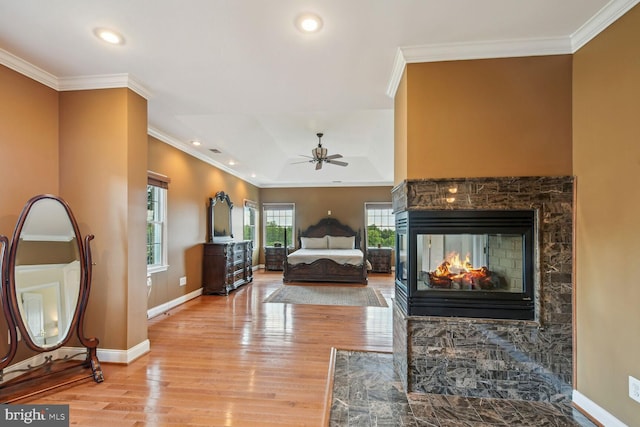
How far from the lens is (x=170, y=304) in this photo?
4.54 m

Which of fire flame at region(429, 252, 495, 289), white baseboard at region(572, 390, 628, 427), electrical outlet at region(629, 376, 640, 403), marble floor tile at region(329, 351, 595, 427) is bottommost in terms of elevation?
marble floor tile at region(329, 351, 595, 427)

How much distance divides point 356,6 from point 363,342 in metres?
3.15

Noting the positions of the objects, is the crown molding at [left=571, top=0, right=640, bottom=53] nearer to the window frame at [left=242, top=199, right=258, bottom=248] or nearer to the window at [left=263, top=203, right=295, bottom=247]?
the window frame at [left=242, top=199, right=258, bottom=248]

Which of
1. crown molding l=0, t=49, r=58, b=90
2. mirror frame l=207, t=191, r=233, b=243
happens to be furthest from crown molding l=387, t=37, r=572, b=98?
mirror frame l=207, t=191, r=233, b=243

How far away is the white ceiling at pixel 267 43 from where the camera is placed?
5.90ft

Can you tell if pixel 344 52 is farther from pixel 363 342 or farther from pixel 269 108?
pixel 363 342

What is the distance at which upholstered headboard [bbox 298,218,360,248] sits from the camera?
8586mm

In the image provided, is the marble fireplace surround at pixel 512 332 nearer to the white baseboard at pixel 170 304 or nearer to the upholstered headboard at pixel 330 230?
the white baseboard at pixel 170 304

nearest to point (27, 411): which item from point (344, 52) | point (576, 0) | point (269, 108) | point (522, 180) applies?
point (269, 108)

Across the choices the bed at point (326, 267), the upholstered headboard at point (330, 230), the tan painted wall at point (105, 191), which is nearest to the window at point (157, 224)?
the tan painted wall at point (105, 191)

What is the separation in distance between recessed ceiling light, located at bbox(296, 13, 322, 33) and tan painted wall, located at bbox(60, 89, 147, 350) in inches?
74.0

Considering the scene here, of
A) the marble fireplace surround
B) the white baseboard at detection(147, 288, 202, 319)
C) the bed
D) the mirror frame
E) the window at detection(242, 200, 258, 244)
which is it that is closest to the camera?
the marble fireplace surround

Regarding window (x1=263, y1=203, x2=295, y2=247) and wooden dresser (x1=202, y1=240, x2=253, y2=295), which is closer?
wooden dresser (x1=202, y1=240, x2=253, y2=295)

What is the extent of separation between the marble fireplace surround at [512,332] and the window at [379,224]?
6324 millimetres
